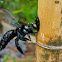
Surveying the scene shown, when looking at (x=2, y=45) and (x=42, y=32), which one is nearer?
(x=42, y=32)

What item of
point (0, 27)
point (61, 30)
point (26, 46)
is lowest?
point (26, 46)

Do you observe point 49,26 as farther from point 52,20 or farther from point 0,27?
point 0,27

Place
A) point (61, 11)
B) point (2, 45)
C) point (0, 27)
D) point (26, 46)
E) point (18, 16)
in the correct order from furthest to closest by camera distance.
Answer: point (18, 16)
point (0, 27)
point (26, 46)
point (2, 45)
point (61, 11)

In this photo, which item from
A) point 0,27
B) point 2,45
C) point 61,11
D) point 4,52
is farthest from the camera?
point 0,27

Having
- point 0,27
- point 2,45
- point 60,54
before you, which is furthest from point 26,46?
point 60,54

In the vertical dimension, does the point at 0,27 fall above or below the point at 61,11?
below

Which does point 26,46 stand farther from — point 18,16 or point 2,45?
point 2,45

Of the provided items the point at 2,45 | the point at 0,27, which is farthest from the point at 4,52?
the point at 2,45
